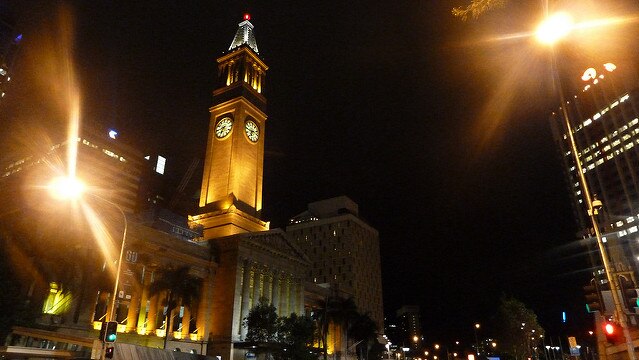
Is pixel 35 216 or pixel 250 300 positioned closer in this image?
pixel 35 216

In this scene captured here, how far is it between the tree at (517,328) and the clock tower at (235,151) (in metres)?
42.6

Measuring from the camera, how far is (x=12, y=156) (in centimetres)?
11656

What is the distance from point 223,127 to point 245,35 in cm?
2285

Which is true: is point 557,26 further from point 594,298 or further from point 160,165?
point 160,165

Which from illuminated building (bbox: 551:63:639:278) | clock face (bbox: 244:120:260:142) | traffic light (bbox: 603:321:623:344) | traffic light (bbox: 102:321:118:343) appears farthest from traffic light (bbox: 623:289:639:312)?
illuminated building (bbox: 551:63:639:278)

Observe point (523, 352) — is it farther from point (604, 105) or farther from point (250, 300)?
point (604, 105)

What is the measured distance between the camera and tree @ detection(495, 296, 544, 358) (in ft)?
233

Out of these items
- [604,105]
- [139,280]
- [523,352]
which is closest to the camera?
[139,280]

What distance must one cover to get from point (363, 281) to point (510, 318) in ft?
213

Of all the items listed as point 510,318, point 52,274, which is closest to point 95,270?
point 52,274

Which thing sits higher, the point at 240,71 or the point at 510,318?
the point at 240,71

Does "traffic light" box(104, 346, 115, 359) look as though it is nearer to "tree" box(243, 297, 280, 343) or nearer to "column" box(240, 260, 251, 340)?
"tree" box(243, 297, 280, 343)

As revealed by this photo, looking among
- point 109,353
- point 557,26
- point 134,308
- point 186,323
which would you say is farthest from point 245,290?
point 557,26

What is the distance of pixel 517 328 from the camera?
7138 centimetres
